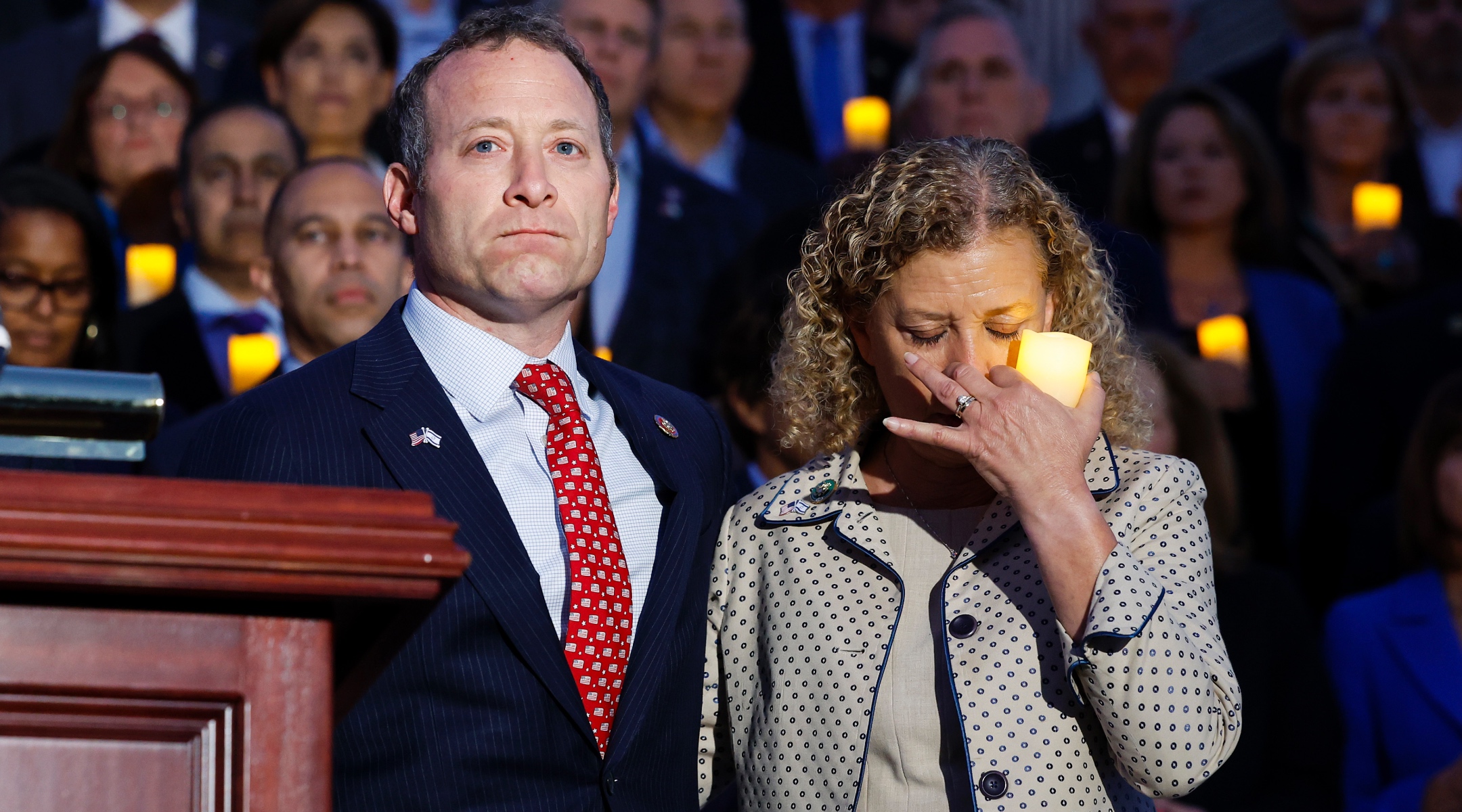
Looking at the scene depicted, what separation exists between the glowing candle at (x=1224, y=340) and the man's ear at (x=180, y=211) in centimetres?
320

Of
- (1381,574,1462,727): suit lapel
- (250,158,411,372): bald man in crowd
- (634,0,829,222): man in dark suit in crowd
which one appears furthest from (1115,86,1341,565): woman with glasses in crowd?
(250,158,411,372): bald man in crowd

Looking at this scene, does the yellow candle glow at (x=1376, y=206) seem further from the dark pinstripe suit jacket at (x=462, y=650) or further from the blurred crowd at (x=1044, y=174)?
the dark pinstripe suit jacket at (x=462, y=650)

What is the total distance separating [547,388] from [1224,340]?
3.42 meters

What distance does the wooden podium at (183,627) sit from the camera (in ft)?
3.97

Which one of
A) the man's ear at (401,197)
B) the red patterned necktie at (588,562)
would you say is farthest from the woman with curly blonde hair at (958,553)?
the man's ear at (401,197)

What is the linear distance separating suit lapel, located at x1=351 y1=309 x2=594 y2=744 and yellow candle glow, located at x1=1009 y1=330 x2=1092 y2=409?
0.71 metres

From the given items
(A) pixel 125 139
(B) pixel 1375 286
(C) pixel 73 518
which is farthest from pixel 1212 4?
(C) pixel 73 518

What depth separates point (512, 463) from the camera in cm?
232

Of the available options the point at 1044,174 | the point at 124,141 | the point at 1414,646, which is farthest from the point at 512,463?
the point at 124,141

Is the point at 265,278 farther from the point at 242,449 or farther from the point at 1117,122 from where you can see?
the point at 1117,122

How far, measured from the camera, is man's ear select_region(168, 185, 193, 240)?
5020mm

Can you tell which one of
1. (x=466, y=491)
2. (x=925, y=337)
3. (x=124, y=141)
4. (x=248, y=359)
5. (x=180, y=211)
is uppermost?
(x=124, y=141)

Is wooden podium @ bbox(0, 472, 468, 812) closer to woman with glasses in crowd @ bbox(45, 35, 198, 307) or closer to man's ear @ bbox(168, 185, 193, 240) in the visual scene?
man's ear @ bbox(168, 185, 193, 240)

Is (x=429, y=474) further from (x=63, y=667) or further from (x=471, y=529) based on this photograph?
(x=63, y=667)
